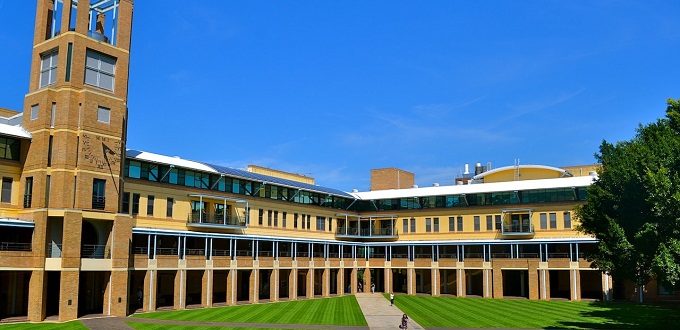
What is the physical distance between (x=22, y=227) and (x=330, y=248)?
116 feet

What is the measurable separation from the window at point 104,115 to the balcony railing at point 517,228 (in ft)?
142

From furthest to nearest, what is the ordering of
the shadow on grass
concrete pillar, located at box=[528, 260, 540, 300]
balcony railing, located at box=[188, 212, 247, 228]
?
concrete pillar, located at box=[528, 260, 540, 300], balcony railing, located at box=[188, 212, 247, 228], the shadow on grass

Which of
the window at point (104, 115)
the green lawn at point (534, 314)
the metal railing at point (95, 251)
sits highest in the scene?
the window at point (104, 115)


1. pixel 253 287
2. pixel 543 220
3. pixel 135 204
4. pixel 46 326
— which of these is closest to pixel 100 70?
pixel 135 204

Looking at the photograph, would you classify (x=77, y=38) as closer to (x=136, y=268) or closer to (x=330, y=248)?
(x=136, y=268)

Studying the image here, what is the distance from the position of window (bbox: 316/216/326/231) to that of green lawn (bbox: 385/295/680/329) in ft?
55.2

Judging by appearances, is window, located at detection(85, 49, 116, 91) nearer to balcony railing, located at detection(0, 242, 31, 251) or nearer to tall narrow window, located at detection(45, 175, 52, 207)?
tall narrow window, located at detection(45, 175, 52, 207)

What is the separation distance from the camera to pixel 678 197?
31750 mm

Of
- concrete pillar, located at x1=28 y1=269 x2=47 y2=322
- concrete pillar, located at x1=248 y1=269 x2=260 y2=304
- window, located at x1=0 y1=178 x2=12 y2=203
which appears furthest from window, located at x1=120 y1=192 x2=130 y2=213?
concrete pillar, located at x1=248 y1=269 x2=260 y2=304

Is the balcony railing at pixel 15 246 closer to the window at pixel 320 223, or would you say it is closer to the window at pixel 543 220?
the window at pixel 320 223

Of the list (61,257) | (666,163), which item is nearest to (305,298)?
(61,257)

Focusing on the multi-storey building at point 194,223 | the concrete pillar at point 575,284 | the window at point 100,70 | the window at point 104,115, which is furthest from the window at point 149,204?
the concrete pillar at point 575,284

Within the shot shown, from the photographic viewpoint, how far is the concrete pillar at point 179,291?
51219 mm

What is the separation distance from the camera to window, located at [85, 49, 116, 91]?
46281 millimetres
